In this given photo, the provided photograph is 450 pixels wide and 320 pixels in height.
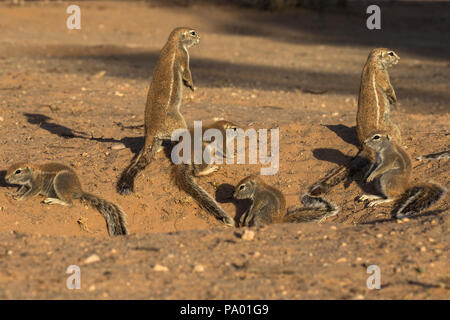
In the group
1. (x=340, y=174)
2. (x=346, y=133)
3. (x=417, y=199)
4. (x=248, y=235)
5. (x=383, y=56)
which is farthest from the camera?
(x=346, y=133)

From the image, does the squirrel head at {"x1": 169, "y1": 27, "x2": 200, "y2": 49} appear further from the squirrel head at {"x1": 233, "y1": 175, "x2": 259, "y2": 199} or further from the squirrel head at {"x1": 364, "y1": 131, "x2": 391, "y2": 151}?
the squirrel head at {"x1": 364, "y1": 131, "x2": 391, "y2": 151}

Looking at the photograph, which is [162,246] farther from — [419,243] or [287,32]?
[287,32]

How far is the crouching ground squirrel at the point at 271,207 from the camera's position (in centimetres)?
634

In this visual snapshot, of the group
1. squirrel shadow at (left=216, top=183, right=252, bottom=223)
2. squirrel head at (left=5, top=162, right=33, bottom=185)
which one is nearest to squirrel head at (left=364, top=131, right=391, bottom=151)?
squirrel shadow at (left=216, top=183, right=252, bottom=223)

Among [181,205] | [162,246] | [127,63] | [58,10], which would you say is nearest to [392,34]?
[127,63]

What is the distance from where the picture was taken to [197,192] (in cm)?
664

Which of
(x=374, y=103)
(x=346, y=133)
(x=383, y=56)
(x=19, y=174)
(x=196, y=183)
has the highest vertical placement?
(x=383, y=56)

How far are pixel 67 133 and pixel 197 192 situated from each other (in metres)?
2.49

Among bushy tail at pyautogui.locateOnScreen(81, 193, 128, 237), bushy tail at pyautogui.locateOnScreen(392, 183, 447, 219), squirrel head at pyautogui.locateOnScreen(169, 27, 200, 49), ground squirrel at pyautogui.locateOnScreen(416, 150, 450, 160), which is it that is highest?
squirrel head at pyautogui.locateOnScreen(169, 27, 200, 49)

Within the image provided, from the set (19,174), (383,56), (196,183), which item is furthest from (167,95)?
(383,56)

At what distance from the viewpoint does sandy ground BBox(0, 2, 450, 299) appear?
4520mm

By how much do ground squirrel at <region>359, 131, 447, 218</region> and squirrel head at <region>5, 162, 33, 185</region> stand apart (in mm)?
3293

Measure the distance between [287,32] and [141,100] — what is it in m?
9.68

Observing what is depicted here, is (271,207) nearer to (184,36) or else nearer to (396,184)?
(396,184)
